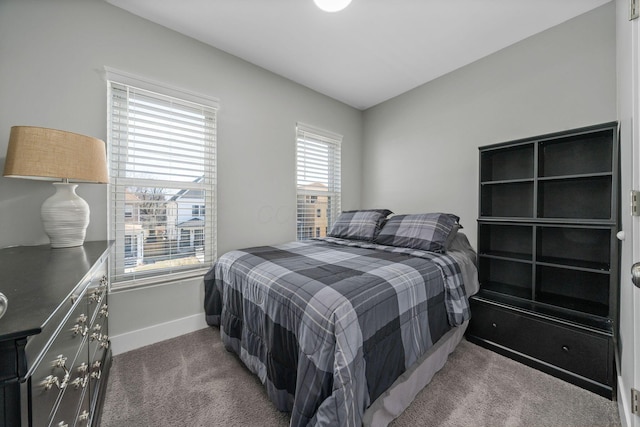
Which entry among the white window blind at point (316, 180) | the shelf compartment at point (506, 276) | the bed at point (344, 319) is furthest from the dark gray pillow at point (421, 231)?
the white window blind at point (316, 180)

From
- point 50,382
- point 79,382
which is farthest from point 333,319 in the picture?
point 79,382

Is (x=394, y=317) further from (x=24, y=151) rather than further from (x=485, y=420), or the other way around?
(x=24, y=151)

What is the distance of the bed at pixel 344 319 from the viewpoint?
1.03 meters

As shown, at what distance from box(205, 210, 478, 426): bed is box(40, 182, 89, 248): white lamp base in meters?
0.93

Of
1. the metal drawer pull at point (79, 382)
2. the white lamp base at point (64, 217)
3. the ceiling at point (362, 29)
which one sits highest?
the ceiling at point (362, 29)

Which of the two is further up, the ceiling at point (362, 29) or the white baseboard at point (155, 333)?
the ceiling at point (362, 29)

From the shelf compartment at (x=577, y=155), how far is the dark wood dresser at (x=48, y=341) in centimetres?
285

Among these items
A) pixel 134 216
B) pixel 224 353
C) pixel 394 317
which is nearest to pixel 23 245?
pixel 134 216

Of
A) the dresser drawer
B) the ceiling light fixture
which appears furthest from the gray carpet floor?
→ the ceiling light fixture

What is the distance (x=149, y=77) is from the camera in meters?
2.04

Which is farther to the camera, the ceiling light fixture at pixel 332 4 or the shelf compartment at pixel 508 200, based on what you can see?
the shelf compartment at pixel 508 200

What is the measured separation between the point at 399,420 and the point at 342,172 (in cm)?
286

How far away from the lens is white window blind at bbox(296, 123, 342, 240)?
3.12 m

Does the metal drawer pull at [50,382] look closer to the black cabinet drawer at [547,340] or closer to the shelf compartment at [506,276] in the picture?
the black cabinet drawer at [547,340]
